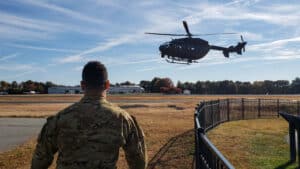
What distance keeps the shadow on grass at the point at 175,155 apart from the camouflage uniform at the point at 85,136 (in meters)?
6.43

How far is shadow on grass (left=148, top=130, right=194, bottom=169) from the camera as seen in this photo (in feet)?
33.4

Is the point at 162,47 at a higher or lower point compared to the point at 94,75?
higher

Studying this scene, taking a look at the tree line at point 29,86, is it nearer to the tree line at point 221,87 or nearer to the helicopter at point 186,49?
the tree line at point 221,87

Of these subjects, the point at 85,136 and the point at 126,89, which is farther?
the point at 126,89

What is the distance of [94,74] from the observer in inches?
141

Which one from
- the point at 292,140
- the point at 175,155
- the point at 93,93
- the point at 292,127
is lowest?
the point at 175,155

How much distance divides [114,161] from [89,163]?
213 mm

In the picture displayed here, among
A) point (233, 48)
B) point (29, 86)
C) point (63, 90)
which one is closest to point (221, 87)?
point (63, 90)

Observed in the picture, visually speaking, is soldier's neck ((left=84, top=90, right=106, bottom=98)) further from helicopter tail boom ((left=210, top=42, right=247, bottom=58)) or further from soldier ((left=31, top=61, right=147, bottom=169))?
helicopter tail boom ((left=210, top=42, right=247, bottom=58))

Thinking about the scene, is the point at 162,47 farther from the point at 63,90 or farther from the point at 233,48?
the point at 63,90

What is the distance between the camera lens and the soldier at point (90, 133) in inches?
137

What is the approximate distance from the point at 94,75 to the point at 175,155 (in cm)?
830

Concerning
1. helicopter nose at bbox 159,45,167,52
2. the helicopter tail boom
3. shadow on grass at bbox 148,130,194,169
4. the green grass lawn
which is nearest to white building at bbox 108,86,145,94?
the helicopter tail boom

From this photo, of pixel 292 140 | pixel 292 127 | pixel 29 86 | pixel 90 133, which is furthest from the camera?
pixel 29 86
